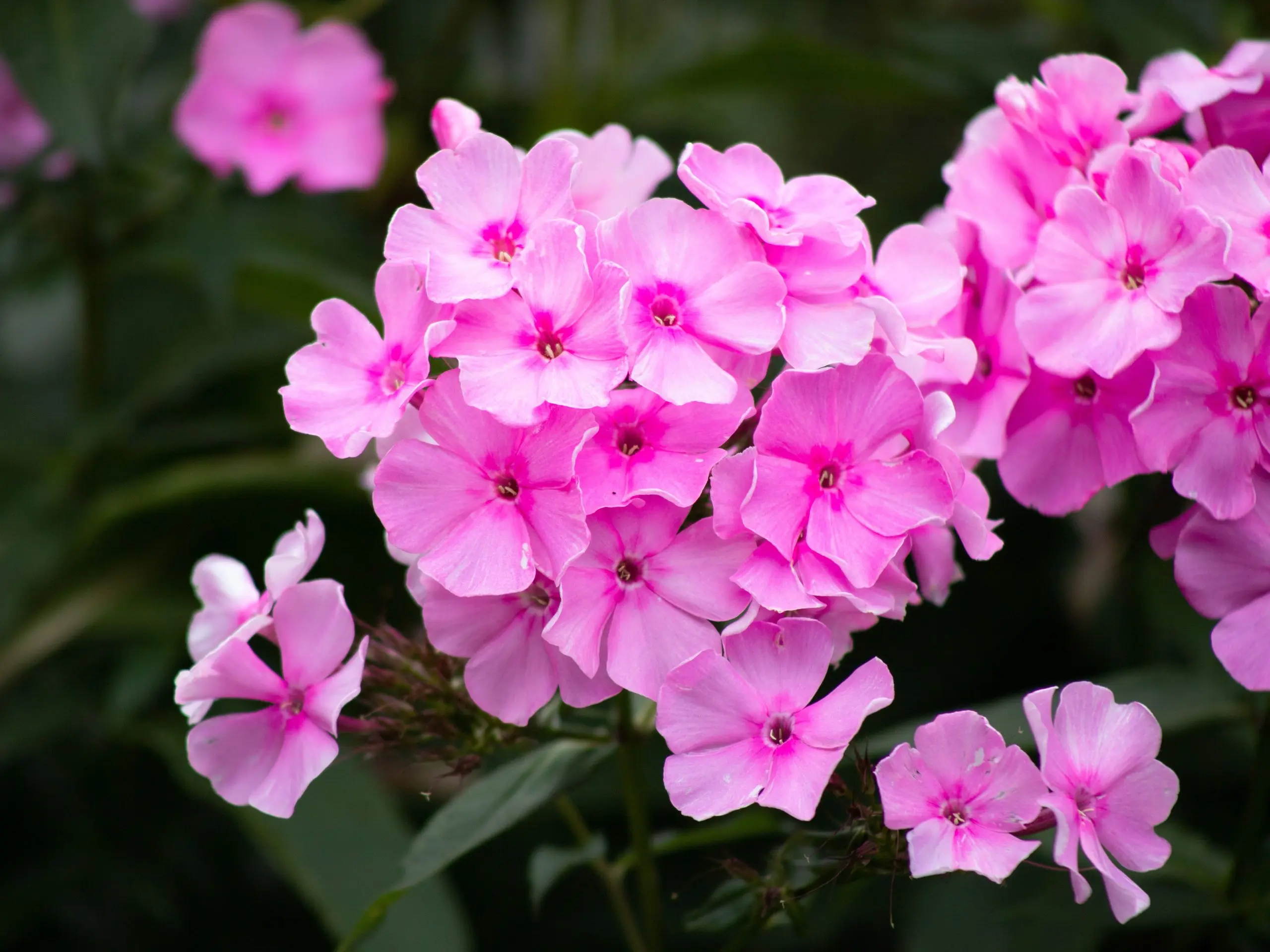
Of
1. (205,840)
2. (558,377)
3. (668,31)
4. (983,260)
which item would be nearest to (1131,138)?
(983,260)

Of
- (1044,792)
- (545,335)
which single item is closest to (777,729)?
(1044,792)

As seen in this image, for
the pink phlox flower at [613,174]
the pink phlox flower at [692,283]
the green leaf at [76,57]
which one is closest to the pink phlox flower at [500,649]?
the pink phlox flower at [692,283]

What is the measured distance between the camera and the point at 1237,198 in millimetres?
663

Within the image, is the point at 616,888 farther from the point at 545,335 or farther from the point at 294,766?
the point at 545,335

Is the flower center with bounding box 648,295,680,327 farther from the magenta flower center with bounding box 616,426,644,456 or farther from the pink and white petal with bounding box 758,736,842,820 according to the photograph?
the pink and white petal with bounding box 758,736,842,820

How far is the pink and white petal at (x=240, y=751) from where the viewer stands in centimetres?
65

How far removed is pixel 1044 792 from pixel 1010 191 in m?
0.39

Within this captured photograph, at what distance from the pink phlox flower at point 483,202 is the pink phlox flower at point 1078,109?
0.99 ft

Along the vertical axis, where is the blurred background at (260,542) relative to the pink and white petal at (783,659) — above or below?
below

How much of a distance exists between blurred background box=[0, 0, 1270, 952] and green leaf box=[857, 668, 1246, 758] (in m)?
0.06

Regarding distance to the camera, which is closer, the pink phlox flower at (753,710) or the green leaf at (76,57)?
the pink phlox flower at (753,710)

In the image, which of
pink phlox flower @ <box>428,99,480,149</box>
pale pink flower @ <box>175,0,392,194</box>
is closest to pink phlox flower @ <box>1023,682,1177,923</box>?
pink phlox flower @ <box>428,99,480,149</box>

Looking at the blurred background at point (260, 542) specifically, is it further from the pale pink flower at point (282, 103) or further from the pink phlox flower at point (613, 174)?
the pink phlox flower at point (613, 174)

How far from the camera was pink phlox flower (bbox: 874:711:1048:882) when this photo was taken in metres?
0.56
